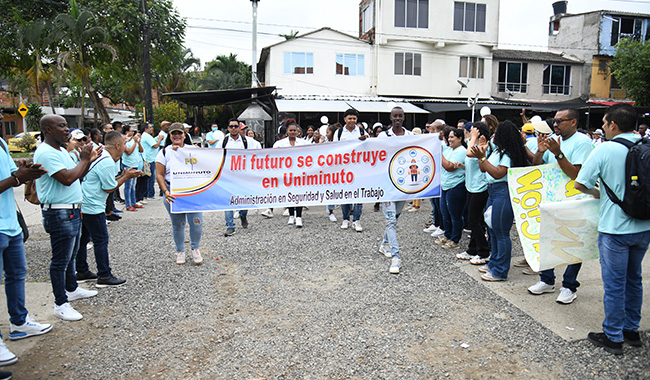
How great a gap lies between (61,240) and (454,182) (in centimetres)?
501

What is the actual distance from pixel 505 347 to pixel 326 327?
155 centimetres

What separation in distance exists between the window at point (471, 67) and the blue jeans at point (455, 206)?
25314 mm

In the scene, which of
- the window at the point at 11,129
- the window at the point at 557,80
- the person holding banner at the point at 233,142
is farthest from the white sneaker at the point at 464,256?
the window at the point at 11,129

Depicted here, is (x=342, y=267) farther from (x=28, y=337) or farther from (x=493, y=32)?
(x=493, y=32)

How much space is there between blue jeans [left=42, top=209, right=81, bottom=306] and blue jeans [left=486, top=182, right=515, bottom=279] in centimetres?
447

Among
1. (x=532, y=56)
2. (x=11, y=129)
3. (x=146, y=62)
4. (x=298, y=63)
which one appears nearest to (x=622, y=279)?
(x=146, y=62)

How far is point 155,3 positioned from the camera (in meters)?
20.3

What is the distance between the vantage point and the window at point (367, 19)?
28291 millimetres

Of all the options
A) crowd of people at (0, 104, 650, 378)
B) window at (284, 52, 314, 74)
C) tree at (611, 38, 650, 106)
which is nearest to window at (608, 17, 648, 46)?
tree at (611, 38, 650, 106)

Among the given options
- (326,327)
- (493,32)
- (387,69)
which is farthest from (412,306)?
(493,32)

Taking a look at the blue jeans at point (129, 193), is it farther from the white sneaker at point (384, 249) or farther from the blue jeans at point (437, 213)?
the blue jeans at point (437, 213)

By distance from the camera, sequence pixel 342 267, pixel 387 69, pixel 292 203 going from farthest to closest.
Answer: pixel 387 69 → pixel 292 203 → pixel 342 267

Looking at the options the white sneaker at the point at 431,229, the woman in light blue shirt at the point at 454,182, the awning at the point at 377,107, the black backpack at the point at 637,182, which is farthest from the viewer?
the awning at the point at 377,107

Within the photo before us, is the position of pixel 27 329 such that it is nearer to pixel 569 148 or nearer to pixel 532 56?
pixel 569 148
